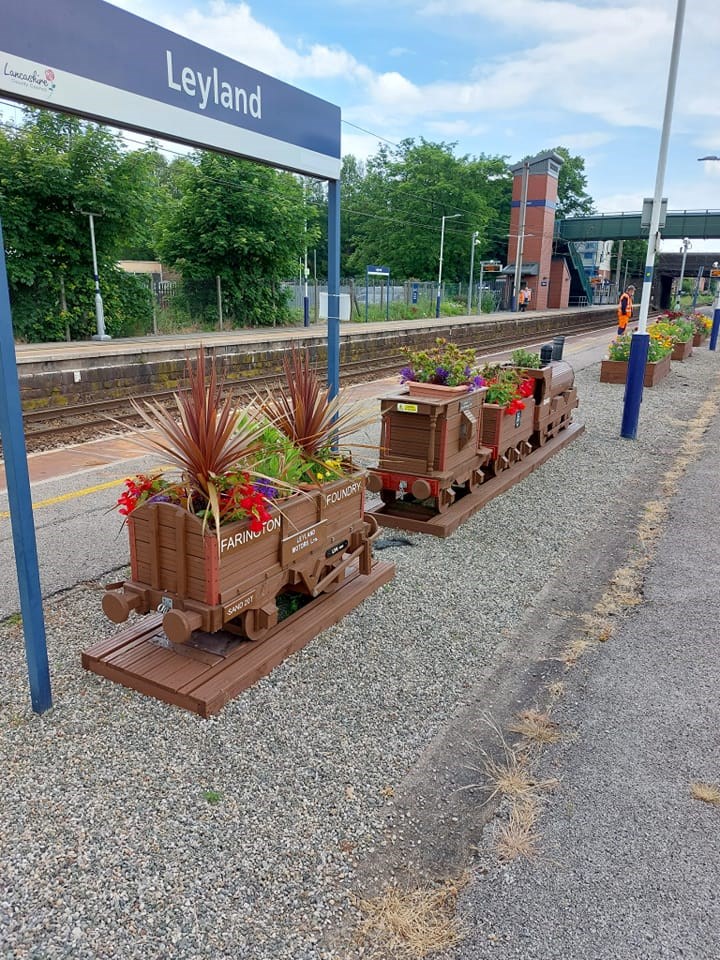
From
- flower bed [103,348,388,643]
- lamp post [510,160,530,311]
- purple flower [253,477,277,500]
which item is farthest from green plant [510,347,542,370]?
lamp post [510,160,530,311]

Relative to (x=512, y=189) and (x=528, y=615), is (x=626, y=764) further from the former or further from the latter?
(x=512, y=189)

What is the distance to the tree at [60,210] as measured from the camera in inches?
776

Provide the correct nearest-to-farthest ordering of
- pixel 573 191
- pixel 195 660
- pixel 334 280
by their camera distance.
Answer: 1. pixel 195 660
2. pixel 334 280
3. pixel 573 191

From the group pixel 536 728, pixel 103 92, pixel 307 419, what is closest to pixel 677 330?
pixel 307 419

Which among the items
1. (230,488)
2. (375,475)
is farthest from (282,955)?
(375,475)

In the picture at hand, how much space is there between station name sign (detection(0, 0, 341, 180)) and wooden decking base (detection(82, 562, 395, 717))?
2.92 meters

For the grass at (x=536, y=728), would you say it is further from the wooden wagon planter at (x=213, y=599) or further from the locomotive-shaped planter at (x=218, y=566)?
the locomotive-shaped planter at (x=218, y=566)

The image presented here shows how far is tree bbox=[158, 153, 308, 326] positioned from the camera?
1086 inches

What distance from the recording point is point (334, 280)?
20.5 ft

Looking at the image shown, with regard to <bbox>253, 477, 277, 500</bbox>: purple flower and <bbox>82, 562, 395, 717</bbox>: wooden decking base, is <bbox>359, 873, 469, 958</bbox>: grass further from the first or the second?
<bbox>253, 477, 277, 500</bbox>: purple flower

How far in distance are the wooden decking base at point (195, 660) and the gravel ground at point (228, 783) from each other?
3.5 inches

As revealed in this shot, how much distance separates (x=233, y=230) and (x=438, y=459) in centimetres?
2421

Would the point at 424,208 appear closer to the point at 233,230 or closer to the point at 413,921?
the point at 233,230

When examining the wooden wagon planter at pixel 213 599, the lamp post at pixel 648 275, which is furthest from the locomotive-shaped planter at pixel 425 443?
the lamp post at pixel 648 275
